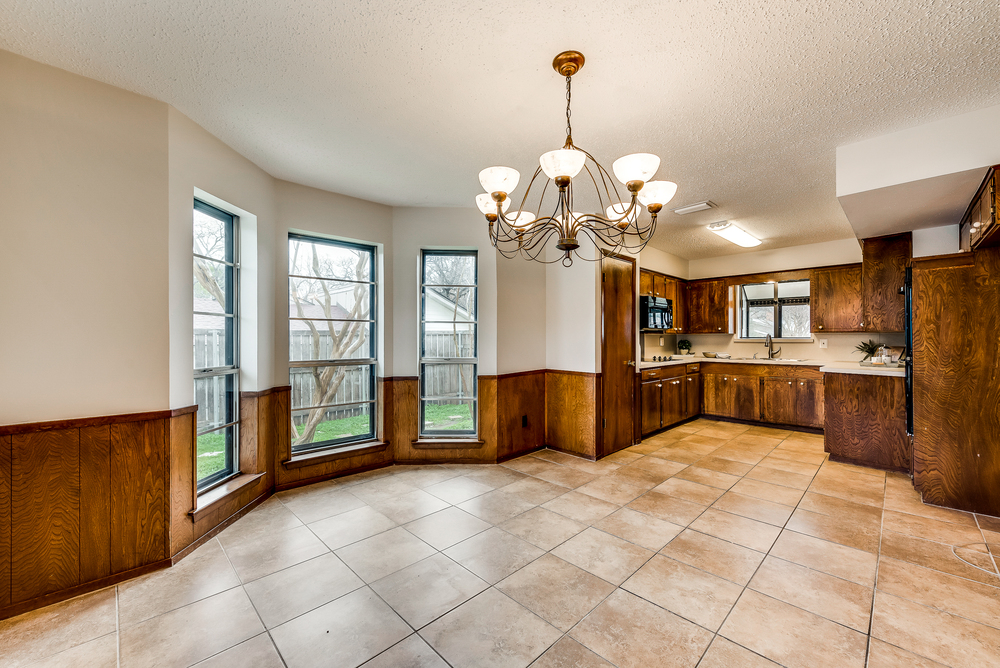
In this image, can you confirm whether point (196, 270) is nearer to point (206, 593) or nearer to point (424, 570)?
point (206, 593)

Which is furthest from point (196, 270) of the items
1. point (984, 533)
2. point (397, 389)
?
point (984, 533)

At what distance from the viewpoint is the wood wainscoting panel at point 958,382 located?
2883 mm

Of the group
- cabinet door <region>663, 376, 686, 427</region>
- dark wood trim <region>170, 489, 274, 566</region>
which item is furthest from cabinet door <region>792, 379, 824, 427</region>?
dark wood trim <region>170, 489, 274, 566</region>

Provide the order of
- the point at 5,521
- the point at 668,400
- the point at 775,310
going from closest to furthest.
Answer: the point at 5,521 → the point at 668,400 → the point at 775,310

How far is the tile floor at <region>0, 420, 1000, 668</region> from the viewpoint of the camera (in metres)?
1.65

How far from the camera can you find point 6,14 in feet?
5.51

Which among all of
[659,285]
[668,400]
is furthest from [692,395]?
[659,285]

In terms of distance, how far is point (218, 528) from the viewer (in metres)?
2.71

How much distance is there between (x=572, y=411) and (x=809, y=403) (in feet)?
11.0

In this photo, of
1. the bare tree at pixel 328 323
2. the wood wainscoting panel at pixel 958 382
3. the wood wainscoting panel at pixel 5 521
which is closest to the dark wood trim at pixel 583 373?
the bare tree at pixel 328 323

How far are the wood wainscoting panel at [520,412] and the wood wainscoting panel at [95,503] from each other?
288 cm

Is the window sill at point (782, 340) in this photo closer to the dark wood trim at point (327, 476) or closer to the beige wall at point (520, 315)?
the beige wall at point (520, 315)

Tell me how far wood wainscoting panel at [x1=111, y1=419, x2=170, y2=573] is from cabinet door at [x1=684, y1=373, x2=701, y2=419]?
19.2ft

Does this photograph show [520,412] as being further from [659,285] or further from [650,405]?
[659,285]
